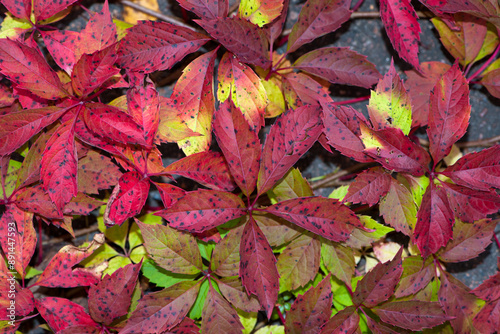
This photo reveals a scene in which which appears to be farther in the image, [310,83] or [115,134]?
[310,83]

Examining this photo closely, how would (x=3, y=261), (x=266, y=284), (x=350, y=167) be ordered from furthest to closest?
(x=350, y=167) → (x=3, y=261) → (x=266, y=284)

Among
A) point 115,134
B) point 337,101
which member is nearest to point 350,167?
point 337,101

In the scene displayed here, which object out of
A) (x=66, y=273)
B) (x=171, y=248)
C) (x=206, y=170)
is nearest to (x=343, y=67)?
(x=206, y=170)

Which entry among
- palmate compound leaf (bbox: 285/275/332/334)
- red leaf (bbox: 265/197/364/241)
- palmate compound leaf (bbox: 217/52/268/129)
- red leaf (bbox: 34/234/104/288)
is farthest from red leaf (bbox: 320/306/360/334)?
red leaf (bbox: 34/234/104/288)

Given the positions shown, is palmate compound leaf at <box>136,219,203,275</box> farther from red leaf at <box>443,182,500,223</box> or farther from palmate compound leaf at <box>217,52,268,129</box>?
red leaf at <box>443,182,500,223</box>

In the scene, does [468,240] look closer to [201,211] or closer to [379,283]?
[379,283]

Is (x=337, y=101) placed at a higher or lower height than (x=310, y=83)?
lower

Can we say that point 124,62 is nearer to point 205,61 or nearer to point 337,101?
point 205,61

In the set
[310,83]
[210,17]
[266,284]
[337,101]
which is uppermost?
[210,17]

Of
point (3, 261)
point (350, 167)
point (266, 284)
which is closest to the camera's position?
point (266, 284)

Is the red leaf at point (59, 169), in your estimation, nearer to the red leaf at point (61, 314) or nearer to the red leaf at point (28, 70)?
the red leaf at point (28, 70)
